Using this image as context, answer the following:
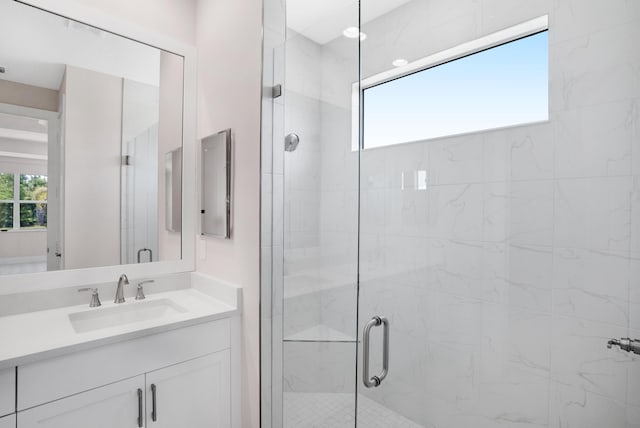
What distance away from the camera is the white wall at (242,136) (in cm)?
162

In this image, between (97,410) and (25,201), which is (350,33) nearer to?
(25,201)

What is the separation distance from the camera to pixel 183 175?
6.55ft

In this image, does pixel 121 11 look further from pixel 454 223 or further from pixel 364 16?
pixel 454 223

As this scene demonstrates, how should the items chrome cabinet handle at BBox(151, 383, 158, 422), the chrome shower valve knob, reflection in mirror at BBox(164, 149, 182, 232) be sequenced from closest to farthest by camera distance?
the chrome shower valve knob
chrome cabinet handle at BBox(151, 383, 158, 422)
reflection in mirror at BBox(164, 149, 182, 232)

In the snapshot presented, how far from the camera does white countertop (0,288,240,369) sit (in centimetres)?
115

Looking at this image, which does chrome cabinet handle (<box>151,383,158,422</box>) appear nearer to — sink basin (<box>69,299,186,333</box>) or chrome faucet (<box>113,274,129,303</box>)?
sink basin (<box>69,299,186,333</box>)

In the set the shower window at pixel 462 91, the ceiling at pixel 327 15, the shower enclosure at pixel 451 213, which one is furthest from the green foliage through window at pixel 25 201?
the shower window at pixel 462 91

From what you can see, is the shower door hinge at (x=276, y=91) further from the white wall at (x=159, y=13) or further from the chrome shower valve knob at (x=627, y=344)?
the chrome shower valve knob at (x=627, y=344)

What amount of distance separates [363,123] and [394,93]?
0.32 meters

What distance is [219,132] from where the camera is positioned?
1.83 meters

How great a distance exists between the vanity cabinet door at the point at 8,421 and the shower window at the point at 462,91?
1.51m

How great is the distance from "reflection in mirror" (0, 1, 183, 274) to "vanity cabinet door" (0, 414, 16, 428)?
67 cm

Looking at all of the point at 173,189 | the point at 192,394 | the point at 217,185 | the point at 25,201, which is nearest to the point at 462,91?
the point at 217,185

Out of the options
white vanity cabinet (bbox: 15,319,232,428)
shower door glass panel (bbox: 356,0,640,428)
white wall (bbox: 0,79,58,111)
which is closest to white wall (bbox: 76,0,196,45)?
white wall (bbox: 0,79,58,111)
